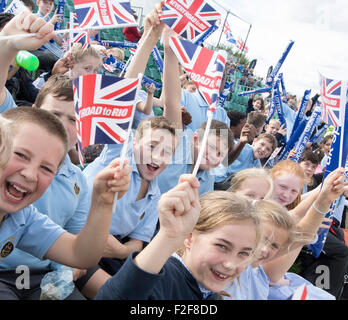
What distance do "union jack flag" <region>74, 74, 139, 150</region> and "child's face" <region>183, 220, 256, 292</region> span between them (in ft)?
1.87

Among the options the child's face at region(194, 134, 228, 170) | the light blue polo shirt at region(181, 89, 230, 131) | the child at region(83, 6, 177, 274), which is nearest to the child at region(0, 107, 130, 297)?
the child at region(83, 6, 177, 274)

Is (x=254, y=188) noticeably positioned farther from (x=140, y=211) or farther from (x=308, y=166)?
(x=308, y=166)

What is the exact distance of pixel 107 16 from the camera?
2.43 metres

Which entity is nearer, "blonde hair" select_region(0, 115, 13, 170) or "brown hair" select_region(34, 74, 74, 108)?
"blonde hair" select_region(0, 115, 13, 170)

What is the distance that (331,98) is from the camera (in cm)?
248

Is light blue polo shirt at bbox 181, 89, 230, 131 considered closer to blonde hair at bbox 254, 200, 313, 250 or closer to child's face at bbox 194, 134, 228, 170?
child's face at bbox 194, 134, 228, 170

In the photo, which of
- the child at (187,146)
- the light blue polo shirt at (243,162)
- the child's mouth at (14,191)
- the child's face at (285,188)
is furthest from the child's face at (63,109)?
the light blue polo shirt at (243,162)

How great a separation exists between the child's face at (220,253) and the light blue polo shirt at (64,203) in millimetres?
745

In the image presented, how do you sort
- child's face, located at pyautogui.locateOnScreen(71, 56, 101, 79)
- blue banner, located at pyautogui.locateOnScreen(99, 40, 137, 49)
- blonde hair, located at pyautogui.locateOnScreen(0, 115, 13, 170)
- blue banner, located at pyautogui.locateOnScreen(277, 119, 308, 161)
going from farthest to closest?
1. blue banner, located at pyautogui.locateOnScreen(99, 40, 137, 49)
2. blue banner, located at pyautogui.locateOnScreen(277, 119, 308, 161)
3. child's face, located at pyautogui.locateOnScreen(71, 56, 101, 79)
4. blonde hair, located at pyautogui.locateOnScreen(0, 115, 13, 170)

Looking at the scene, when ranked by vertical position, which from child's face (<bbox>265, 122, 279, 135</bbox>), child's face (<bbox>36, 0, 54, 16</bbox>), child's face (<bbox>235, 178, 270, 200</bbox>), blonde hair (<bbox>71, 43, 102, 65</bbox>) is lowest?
child's face (<bbox>235, 178, 270, 200</bbox>)

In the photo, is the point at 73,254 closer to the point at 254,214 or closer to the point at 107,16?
the point at 254,214

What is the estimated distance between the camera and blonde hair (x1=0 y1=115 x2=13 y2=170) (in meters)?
1.24

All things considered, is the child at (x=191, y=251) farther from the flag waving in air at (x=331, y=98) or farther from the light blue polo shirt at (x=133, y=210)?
the flag waving in air at (x=331, y=98)
